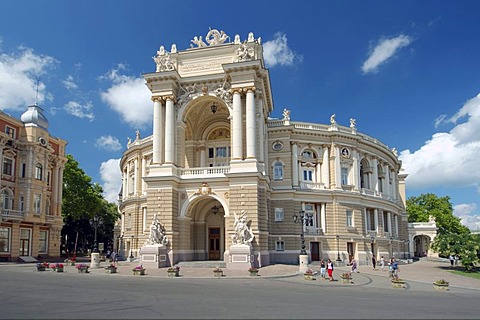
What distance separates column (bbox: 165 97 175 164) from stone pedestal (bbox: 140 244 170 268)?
7.77 metres

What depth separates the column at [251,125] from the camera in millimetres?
38031

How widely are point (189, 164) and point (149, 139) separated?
960 cm

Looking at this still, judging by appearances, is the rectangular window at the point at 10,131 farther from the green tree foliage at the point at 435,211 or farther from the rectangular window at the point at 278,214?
the green tree foliage at the point at 435,211

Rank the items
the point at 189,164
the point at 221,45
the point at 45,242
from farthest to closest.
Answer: the point at 45,242 < the point at 189,164 < the point at 221,45

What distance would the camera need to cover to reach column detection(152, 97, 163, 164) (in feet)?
131

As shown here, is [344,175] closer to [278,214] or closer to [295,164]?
[295,164]

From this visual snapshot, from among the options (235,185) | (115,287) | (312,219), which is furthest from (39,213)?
(115,287)

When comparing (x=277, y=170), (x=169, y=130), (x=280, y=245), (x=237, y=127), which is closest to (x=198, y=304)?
(x=237, y=127)

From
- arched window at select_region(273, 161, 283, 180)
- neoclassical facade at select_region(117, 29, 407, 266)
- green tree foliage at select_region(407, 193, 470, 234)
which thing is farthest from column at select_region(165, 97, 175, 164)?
green tree foliage at select_region(407, 193, 470, 234)

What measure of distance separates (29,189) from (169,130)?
2317 cm

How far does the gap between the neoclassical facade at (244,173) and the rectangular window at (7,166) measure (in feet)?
46.3

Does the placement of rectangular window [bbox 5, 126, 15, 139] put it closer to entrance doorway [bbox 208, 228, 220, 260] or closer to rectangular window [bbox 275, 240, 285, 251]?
entrance doorway [bbox 208, 228, 220, 260]

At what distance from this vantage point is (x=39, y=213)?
5362cm

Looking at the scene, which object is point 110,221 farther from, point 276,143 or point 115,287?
point 115,287
